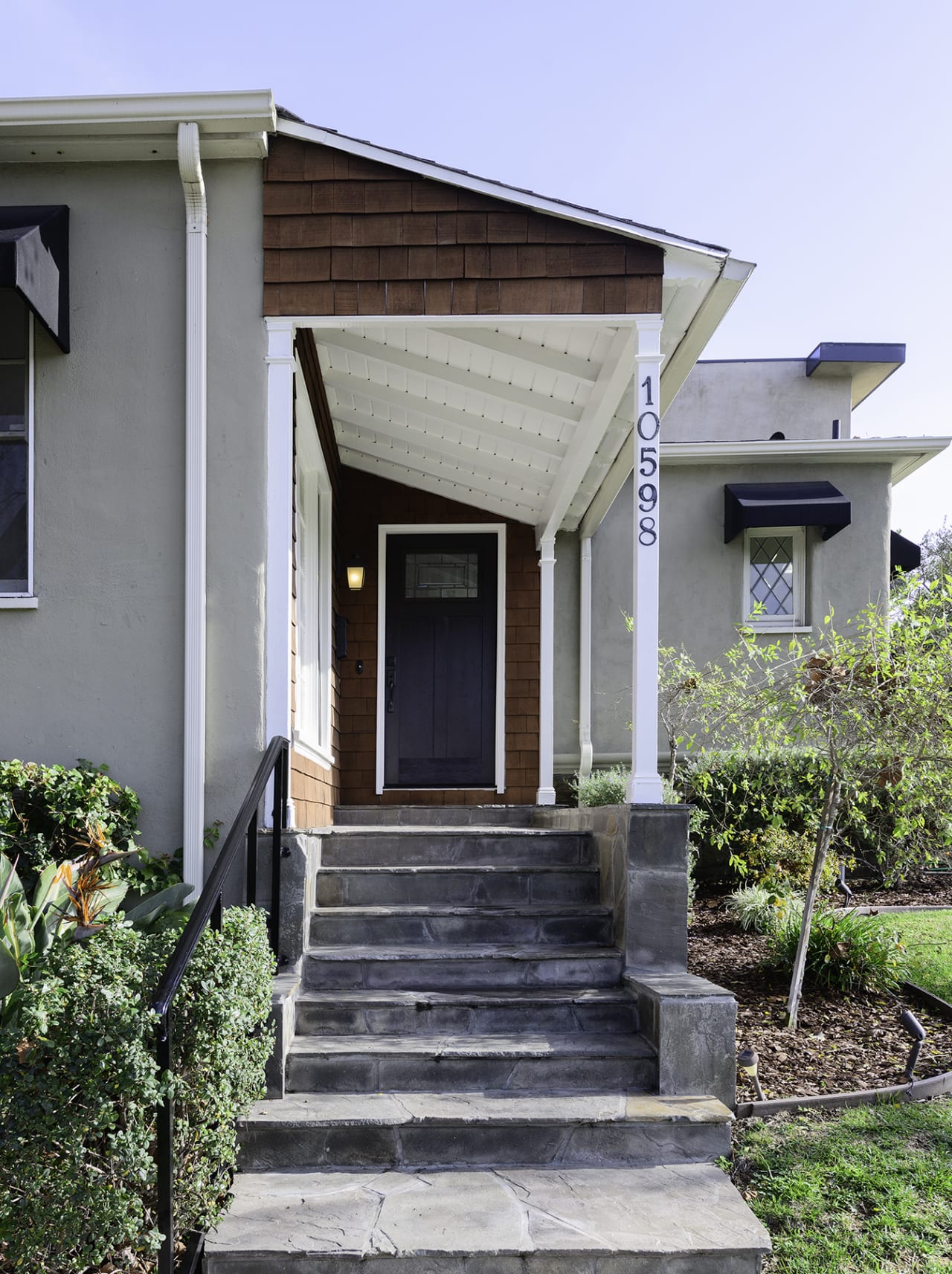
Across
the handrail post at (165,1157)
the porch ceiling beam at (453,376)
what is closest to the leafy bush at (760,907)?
the porch ceiling beam at (453,376)

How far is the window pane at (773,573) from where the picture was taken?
9430 mm

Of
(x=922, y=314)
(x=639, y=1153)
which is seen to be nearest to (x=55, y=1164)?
(x=639, y=1153)

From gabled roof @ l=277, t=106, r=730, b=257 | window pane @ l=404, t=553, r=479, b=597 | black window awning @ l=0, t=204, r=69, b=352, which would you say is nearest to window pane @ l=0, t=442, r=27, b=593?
black window awning @ l=0, t=204, r=69, b=352

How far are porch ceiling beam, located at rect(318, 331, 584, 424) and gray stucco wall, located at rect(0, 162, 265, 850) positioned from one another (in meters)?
0.95

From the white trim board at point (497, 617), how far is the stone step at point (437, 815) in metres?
0.90

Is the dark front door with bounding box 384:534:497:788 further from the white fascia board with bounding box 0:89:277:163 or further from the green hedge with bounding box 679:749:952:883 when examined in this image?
the white fascia board with bounding box 0:89:277:163

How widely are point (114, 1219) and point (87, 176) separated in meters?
4.11

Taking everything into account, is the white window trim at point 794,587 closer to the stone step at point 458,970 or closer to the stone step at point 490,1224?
the stone step at point 458,970

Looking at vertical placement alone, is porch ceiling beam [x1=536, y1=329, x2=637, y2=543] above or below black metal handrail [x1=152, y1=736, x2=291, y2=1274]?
above

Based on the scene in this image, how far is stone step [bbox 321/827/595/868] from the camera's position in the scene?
4723 millimetres

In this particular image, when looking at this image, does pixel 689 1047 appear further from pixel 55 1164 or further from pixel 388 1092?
pixel 55 1164

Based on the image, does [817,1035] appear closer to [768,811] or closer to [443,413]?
[768,811]

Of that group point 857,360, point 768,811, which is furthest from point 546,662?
point 857,360

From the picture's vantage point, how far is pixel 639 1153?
3305 mm
